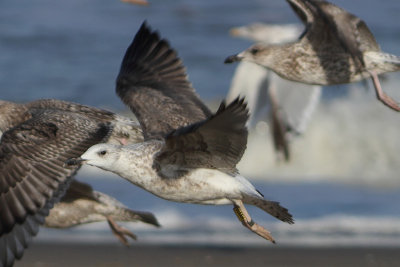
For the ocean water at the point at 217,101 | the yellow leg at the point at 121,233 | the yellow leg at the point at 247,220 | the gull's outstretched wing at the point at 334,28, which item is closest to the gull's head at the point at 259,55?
the gull's outstretched wing at the point at 334,28

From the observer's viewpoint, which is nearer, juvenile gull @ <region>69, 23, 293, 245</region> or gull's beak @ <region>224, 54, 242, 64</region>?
juvenile gull @ <region>69, 23, 293, 245</region>

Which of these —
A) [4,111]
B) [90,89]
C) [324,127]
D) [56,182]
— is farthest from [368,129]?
[56,182]

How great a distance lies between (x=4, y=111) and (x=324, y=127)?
6.87m

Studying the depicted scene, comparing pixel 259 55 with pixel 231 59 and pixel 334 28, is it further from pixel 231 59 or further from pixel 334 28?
pixel 334 28

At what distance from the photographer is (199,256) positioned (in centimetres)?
789

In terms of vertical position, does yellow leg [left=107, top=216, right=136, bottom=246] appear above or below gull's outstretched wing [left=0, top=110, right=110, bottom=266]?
below

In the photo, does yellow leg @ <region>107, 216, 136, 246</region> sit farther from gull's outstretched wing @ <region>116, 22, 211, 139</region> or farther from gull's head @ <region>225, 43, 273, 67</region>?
gull's head @ <region>225, 43, 273, 67</region>

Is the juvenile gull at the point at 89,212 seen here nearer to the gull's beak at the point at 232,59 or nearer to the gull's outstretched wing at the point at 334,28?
the gull's beak at the point at 232,59

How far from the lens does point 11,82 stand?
15.7 m

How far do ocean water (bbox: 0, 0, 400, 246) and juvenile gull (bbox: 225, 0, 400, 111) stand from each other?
1.29 metres

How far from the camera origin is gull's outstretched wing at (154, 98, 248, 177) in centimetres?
533

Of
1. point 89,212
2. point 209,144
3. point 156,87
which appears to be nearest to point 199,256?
point 89,212

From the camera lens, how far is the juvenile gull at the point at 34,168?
6.45 metres

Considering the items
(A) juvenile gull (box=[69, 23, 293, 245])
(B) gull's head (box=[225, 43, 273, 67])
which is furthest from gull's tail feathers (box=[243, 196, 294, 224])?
(B) gull's head (box=[225, 43, 273, 67])
